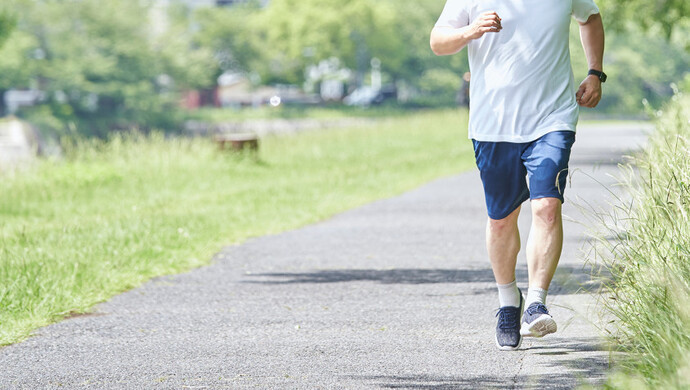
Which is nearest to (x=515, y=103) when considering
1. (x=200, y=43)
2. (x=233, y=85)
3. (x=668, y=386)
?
(x=668, y=386)

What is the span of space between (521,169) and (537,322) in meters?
0.71

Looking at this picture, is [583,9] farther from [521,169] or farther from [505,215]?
[505,215]

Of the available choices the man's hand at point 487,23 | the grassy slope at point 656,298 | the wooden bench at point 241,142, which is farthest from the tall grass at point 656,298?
the wooden bench at point 241,142

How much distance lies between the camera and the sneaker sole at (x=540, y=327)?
4617 millimetres

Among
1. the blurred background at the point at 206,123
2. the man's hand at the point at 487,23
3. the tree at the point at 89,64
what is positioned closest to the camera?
the man's hand at the point at 487,23

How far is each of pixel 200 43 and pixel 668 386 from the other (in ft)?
260

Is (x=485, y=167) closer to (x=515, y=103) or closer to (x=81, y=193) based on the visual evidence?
(x=515, y=103)

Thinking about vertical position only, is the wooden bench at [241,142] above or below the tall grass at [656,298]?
below

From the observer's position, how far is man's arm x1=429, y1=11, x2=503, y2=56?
453 cm

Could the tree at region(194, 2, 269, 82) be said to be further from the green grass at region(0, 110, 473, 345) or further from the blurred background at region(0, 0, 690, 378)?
the green grass at region(0, 110, 473, 345)

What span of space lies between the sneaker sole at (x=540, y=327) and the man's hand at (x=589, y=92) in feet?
3.36

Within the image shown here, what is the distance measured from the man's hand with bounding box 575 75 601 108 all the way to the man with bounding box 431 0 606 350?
22 mm

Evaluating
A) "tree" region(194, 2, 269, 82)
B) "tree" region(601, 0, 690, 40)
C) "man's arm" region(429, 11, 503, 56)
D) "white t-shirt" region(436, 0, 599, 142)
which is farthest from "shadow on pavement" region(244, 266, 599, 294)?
"tree" region(194, 2, 269, 82)

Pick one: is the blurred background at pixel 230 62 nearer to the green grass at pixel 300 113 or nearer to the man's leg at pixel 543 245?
the green grass at pixel 300 113
